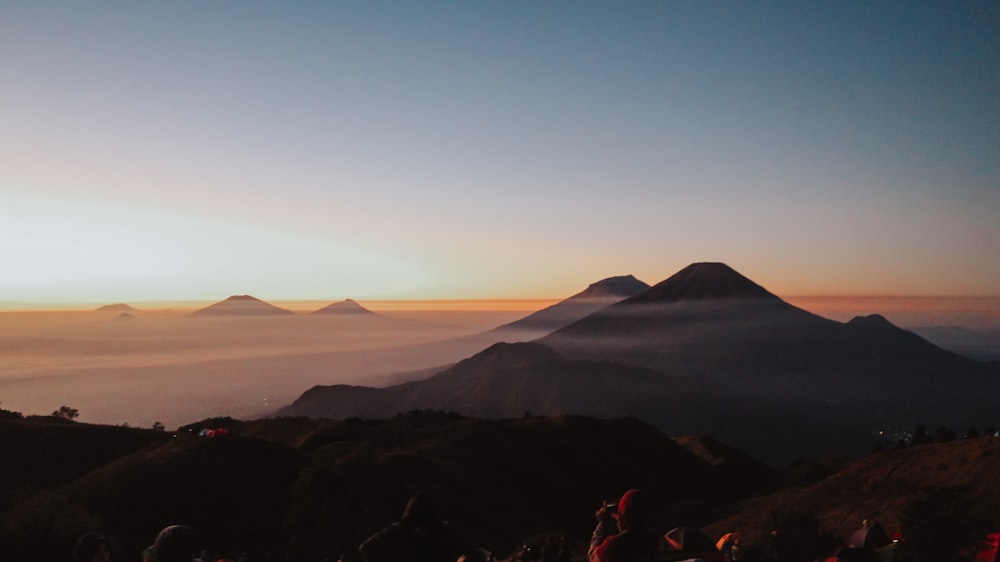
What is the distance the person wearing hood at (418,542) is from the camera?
19.3ft

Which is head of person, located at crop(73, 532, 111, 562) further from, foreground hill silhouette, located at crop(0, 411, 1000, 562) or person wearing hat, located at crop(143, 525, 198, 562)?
foreground hill silhouette, located at crop(0, 411, 1000, 562)

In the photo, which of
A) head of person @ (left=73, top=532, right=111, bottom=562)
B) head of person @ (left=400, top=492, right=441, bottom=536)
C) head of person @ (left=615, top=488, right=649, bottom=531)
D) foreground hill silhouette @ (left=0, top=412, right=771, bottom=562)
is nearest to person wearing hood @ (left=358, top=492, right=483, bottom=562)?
head of person @ (left=400, top=492, right=441, bottom=536)

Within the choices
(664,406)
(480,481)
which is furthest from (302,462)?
(664,406)

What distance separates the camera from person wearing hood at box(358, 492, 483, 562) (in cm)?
589

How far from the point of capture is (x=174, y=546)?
6.32 metres

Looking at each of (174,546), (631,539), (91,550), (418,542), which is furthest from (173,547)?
(631,539)

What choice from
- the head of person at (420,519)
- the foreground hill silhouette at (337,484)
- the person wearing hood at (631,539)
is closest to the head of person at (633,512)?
the person wearing hood at (631,539)

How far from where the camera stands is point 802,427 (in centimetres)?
18675

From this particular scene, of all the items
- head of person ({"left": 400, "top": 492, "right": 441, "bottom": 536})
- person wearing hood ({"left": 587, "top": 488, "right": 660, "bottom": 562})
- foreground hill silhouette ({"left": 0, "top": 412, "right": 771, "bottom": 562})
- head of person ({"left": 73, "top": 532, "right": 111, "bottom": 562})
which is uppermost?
head of person ({"left": 400, "top": 492, "right": 441, "bottom": 536})

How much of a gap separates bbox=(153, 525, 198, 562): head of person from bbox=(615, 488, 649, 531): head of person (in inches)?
161

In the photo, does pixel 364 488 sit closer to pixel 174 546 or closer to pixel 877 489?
pixel 877 489

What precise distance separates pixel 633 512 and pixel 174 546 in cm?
431

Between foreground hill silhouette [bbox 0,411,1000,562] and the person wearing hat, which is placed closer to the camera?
the person wearing hat

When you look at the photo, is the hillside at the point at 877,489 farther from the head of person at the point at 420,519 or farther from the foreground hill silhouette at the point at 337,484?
the head of person at the point at 420,519
